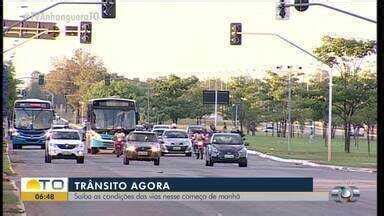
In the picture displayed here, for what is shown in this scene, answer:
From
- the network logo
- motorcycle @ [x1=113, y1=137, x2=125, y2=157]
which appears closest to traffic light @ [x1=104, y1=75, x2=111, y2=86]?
the network logo

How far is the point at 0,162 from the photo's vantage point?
4918 millimetres

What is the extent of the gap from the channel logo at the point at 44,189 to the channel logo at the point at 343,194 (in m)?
2.12

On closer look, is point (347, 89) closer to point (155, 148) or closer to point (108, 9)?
point (155, 148)

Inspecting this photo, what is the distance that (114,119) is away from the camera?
17.3 meters

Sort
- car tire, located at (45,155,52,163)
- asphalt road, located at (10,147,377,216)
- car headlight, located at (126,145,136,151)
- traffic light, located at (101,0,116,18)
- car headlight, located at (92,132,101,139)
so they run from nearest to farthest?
1. asphalt road, located at (10,147,377,216)
2. traffic light, located at (101,0,116,18)
3. car tire, located at (45,155,52,163)
4. car headlight, located at (92,132,101,139)
5. car headlight, located at (126,145,136,151)

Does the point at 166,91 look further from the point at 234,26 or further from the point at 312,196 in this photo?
the point at 312,196

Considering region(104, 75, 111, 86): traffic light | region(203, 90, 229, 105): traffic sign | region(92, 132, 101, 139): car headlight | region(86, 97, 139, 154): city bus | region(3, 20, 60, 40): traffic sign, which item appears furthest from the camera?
region(92, 132, 101, 139): car headlight

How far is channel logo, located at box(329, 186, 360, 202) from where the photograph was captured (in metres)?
6.34

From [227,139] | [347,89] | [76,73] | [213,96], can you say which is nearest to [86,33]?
[76,73]

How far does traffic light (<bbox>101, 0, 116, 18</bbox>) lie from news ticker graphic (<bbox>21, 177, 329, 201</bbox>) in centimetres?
167

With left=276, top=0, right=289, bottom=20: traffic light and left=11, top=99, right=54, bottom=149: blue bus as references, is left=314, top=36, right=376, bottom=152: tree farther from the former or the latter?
left=276, top=0, right=289, bottom=20: traffic light

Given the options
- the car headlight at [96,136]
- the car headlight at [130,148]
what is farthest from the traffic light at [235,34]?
the car headlight at [130,148]

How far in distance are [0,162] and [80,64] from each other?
3.32 m

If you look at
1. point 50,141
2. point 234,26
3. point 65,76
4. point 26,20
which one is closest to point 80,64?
point 65,76
